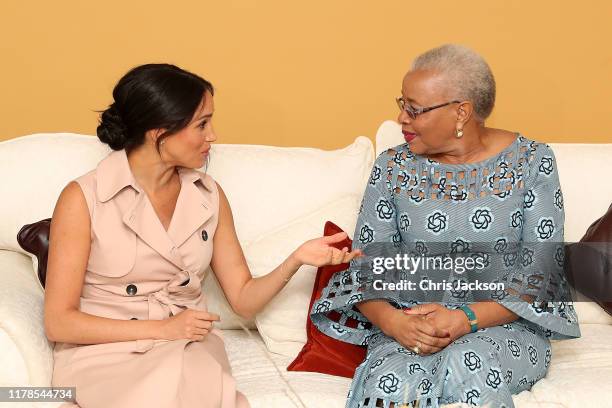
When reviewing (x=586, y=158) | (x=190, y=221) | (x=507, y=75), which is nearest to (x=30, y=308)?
(x=190, y=221)

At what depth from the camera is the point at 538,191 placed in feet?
8.55

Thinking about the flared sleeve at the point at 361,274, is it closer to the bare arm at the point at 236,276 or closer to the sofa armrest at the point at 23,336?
the bare arm at the point at 236,276

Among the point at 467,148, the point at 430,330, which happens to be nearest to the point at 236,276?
the point at 430,330

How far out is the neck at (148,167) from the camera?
252 centimetres

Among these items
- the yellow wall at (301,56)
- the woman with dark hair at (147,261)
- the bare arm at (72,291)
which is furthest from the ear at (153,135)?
the yellow wall at (301,56)

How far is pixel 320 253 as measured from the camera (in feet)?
8.21

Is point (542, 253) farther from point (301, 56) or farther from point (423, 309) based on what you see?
point (301, 56)

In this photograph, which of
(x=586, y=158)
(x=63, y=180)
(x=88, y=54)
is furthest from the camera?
(x=88, y=54)

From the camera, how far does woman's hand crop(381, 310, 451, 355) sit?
245cm

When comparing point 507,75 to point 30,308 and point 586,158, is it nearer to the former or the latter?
point 586,158

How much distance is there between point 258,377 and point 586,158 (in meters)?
1.26

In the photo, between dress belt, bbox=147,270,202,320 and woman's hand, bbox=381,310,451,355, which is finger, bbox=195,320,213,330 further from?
woman's hand, bbox=381,310,451,355

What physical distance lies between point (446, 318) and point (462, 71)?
660 mm

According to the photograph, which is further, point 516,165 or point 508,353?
point 516,165
